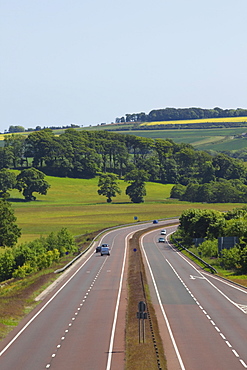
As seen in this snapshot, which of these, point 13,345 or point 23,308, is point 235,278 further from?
point 13,345

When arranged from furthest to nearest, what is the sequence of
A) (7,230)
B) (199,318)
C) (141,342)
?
(7,230) → (199,318) → (141,342)

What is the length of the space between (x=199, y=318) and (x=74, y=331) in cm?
1033

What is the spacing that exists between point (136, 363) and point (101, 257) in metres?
72.3

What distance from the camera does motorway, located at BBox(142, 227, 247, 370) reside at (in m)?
34.3

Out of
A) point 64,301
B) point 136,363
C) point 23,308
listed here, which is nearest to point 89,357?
point 136,363

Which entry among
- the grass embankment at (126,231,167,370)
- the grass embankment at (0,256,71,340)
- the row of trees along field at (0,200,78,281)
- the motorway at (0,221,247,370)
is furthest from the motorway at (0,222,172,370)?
the row of trees along field at (0,200,78,281)

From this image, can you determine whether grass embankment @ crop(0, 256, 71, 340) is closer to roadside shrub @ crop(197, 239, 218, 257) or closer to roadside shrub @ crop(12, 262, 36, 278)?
roadside shrub @ crop(12, 262, 36, 278)

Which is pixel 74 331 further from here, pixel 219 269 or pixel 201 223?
pixel 201 223

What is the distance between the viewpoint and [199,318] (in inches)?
1855

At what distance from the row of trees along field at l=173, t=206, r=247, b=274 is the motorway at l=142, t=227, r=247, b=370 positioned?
15.0 ft

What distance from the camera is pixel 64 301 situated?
55.9m

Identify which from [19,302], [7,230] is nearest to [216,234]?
[7,230]

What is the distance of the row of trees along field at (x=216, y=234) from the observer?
273 ft

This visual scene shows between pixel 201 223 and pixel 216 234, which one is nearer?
pixel 216 234
